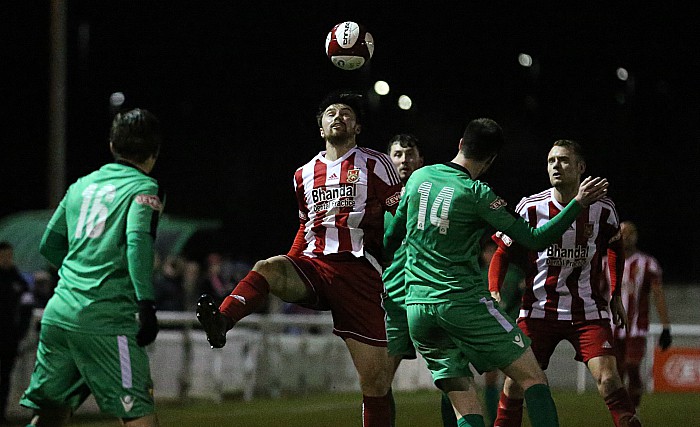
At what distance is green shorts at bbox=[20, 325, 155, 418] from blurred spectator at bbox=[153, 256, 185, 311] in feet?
34.5

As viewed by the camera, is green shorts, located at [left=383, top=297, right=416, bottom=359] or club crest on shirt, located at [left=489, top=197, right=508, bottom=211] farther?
green shorts, located at [left=383, top=297, right=416, bottom=359]

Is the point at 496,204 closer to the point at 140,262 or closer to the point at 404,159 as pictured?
the point at 140,262

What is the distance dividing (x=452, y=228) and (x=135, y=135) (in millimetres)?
1844

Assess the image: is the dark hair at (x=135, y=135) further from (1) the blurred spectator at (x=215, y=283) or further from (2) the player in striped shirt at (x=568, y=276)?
(1) the blurred spectator at (x=215, y=283)

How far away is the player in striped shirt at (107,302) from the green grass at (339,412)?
6.50 m

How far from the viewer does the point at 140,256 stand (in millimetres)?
5625

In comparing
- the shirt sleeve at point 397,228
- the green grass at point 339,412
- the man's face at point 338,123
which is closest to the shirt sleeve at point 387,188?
the shirt sleeve at point 397,228

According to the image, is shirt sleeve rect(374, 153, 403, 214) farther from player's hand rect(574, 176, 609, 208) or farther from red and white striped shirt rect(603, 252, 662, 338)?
red and white striped shirt rect(603, 252, 662, 338)

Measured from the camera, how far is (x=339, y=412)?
1402cm

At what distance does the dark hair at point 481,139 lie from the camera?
680 cm

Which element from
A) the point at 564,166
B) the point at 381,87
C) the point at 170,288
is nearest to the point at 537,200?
the point at 564,166

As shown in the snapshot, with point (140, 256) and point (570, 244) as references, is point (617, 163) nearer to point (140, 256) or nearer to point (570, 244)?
point (570, 244)

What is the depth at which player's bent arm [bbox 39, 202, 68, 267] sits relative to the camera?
607 cm

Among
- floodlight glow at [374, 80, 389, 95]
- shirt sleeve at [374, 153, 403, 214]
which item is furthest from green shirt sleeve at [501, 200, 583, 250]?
floodlight glow at [374, 80, 389, 95]
